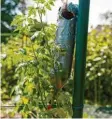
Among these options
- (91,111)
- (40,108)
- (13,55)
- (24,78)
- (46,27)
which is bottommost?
(91,111)

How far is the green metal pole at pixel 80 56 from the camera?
2.20 m

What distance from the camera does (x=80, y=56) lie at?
223 cm

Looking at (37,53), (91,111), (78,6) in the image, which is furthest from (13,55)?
(91,111)

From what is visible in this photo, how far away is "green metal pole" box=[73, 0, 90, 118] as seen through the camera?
2.20 m

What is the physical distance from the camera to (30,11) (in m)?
2.14

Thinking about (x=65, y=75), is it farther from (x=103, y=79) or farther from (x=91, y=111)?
(x=103, y=79)

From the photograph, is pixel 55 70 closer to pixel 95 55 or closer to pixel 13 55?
pixel 13 55

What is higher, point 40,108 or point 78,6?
point 78,6

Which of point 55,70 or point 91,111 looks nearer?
point 55,70

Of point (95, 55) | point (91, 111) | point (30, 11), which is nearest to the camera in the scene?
point (30, 11)

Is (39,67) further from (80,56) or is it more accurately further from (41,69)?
(80,56)

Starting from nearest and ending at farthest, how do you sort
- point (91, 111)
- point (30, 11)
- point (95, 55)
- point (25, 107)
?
point (30, 11)
point (25, 107)
point (91, 111)
point (95, 55)

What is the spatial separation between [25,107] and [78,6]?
701mm

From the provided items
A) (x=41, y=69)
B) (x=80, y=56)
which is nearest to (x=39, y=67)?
(x=41, y=69)
